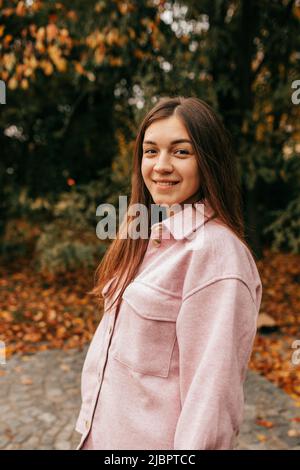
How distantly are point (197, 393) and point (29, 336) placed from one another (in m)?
5.04

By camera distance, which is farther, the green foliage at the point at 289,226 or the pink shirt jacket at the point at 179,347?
the green foliage at the point at 289,226

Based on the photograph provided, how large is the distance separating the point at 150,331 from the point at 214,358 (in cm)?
24

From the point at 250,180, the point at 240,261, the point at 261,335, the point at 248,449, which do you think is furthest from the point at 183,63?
the point at 240,261

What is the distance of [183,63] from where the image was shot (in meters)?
5.99

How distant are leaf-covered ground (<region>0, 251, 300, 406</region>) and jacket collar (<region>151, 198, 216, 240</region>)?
11.6 ft

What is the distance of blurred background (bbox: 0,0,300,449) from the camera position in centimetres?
484

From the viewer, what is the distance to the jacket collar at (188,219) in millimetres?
1338
